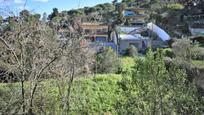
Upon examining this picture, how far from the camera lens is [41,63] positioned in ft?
28.7

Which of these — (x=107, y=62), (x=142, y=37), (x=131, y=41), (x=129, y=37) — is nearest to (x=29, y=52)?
(x=107, y=62)

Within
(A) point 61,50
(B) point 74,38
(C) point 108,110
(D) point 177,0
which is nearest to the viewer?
(A) point 61,50

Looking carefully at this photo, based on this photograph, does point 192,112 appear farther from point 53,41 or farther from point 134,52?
point 134,52

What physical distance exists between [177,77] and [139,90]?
0.72 meters

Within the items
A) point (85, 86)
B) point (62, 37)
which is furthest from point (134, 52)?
→ point (62, 37)

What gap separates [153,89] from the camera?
691 centimetres

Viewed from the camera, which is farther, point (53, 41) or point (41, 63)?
point (53, 41)

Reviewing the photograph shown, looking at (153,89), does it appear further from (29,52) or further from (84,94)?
(84,94)

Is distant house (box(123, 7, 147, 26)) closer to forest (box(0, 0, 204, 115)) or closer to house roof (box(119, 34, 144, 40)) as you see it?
house roof (box(119, 34, 144, 40))

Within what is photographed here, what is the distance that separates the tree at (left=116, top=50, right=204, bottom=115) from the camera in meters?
6.72

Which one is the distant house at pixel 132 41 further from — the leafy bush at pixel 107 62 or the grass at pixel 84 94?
the grass at pixel 84 94

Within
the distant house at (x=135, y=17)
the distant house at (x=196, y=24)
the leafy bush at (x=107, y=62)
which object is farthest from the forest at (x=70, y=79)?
the distant house at (x=135, y=17)

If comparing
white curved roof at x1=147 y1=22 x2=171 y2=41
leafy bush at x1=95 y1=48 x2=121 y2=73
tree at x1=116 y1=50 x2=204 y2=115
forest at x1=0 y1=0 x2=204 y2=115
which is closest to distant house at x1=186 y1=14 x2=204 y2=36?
white curved roof at x1=147 y1=22 x2=171 y2=41

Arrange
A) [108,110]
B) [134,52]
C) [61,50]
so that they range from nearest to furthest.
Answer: [61,50]
[108,110]
[134,52]
